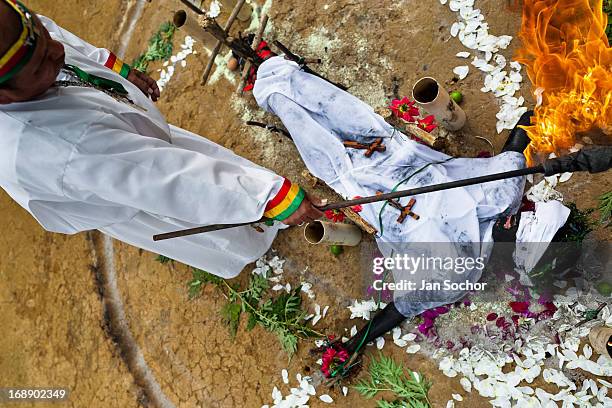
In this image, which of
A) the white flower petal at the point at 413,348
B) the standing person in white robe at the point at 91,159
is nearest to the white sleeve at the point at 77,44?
the standing person in white robe at the point at 91,159

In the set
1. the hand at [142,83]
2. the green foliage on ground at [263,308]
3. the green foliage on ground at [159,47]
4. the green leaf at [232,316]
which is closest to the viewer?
the hand at [142,83]

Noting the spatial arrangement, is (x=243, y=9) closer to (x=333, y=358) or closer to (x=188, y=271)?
(x=188, y=271)

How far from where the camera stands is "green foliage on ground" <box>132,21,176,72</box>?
5.66 meters

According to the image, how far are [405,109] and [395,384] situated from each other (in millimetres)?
1945

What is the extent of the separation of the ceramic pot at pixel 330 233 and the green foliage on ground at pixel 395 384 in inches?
33.3

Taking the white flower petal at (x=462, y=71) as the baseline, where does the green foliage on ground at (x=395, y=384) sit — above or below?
below

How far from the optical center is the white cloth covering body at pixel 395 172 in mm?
3195

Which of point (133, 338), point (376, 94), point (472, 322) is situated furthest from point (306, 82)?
point (133, 338)

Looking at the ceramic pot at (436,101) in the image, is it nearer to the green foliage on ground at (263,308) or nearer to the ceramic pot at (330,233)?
the ceramic pot at (330,233)

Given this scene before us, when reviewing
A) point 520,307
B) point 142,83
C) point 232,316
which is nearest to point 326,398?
point 232,316

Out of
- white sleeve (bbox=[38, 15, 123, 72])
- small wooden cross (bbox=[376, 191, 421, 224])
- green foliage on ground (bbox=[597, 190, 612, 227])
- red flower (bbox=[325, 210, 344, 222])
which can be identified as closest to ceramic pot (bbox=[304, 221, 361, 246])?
red flower (bbox=[325, 210, 344, 222])

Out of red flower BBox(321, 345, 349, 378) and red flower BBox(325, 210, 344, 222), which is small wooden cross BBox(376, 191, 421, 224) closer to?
red flower BBox(325, 210, 344, 222)

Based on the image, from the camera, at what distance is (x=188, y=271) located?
485 centimetres

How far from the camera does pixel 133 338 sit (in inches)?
201
